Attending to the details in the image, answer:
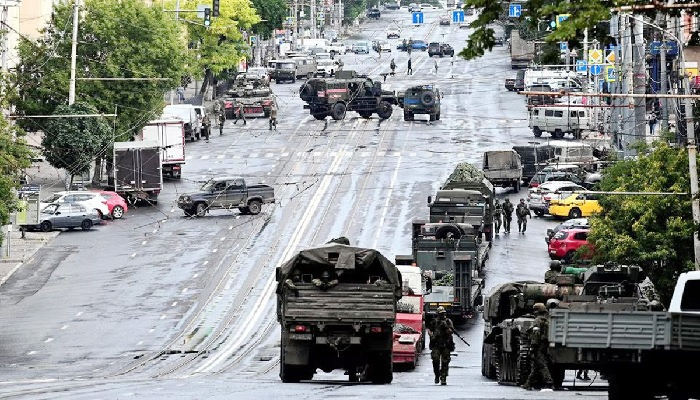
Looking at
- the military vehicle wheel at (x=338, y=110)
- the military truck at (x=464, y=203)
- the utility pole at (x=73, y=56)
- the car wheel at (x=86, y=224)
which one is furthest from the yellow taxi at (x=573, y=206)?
the military vehicle wheel at (x=338, y=110)

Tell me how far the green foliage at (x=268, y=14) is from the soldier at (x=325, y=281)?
10398cm

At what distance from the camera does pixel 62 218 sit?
7138 cm

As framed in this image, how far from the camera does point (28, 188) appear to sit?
70938 mm

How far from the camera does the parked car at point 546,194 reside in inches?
2916

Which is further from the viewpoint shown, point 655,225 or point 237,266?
point 237,266

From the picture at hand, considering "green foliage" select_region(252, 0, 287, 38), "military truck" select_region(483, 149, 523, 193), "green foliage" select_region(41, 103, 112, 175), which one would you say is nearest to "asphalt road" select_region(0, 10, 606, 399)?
"military truck" select_region(483, 149, 523, 193)

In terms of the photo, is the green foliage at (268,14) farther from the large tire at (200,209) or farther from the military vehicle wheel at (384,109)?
the large tire at (200,209)

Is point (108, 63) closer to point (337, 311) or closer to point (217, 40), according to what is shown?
point (217, 40)

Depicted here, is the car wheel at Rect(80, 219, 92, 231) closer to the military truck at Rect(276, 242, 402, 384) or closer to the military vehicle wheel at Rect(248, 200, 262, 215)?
the military vehicle wheel at Rect(248, 200, 262, 215)

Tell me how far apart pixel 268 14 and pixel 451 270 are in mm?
86500

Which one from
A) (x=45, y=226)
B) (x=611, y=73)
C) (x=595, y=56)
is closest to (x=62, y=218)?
(x=45, y=226)

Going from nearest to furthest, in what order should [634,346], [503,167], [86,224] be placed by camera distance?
[634,346], [86,224], [503,167]

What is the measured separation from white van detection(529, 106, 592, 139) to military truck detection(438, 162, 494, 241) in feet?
78.9

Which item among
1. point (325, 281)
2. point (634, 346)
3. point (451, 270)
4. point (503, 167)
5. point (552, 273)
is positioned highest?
point (634, 346)
